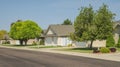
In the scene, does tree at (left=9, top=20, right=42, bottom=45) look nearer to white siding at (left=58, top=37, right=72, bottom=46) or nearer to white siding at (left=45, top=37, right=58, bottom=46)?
white siding at (left=45, top=37, right=58, bottom=46)

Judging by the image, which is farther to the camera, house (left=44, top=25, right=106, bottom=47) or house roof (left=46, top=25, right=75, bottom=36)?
house roof (left=46, top=25, right=75, bottom=36)

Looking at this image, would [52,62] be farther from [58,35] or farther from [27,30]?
Result: [27,30]

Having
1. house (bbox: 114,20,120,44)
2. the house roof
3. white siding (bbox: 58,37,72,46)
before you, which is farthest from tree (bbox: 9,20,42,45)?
house (bbox: 114,20,120,44)

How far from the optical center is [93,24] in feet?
157

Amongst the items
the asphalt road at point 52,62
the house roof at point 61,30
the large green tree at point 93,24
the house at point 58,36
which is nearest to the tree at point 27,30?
the house at point 58,36

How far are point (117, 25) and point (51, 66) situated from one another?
1421 inches

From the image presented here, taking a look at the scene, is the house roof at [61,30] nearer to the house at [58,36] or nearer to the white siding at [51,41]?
the house at [58,36]

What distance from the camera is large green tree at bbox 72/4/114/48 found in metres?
47.0

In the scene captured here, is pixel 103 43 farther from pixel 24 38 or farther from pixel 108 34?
pixel 24 38

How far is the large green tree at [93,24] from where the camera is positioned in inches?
1850

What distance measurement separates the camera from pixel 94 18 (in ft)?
Answer: 159

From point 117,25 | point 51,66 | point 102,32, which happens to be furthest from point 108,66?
point 117,25

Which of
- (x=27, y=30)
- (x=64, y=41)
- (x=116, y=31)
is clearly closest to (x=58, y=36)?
(x=64, y=41)

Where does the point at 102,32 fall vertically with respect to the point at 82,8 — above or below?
below
